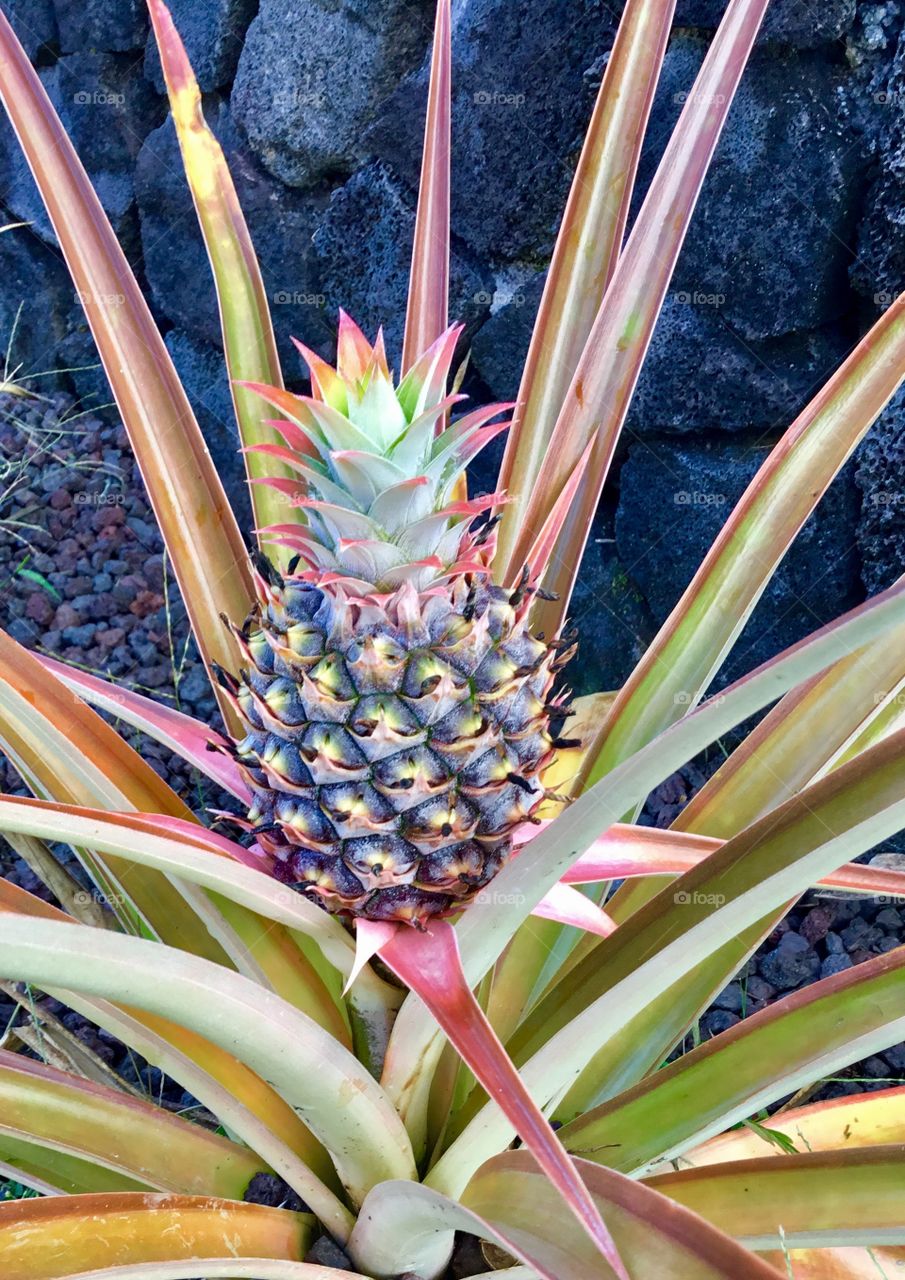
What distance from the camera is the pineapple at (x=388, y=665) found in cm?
76

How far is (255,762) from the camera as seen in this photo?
846mm

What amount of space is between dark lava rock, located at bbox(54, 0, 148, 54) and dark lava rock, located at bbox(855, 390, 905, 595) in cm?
186

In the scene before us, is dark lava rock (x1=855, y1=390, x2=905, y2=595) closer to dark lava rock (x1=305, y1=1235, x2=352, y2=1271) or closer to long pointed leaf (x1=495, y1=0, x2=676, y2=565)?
long pointed leaf (x1=495, y1=0, x2=676, y2=565)

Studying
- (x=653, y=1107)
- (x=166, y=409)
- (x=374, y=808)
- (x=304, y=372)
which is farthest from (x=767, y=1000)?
(x=304, y=372)

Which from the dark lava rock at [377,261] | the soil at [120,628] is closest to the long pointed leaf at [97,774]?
the soil at [120,628]

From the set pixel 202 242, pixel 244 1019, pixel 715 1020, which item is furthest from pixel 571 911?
pixel 202 242

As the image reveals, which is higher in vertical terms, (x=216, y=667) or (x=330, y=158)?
(x=330, y=158)

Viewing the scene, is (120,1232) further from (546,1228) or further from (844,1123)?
(844,1123)

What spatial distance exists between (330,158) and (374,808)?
163 cm

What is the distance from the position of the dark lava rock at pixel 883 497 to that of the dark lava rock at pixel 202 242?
1.18 m

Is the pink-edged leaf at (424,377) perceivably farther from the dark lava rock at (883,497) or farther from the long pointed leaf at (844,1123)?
the dark lava rock at (883,497)

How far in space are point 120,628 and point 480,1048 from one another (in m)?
1.64

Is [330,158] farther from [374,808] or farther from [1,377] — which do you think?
[374,808]

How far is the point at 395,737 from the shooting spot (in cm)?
76
